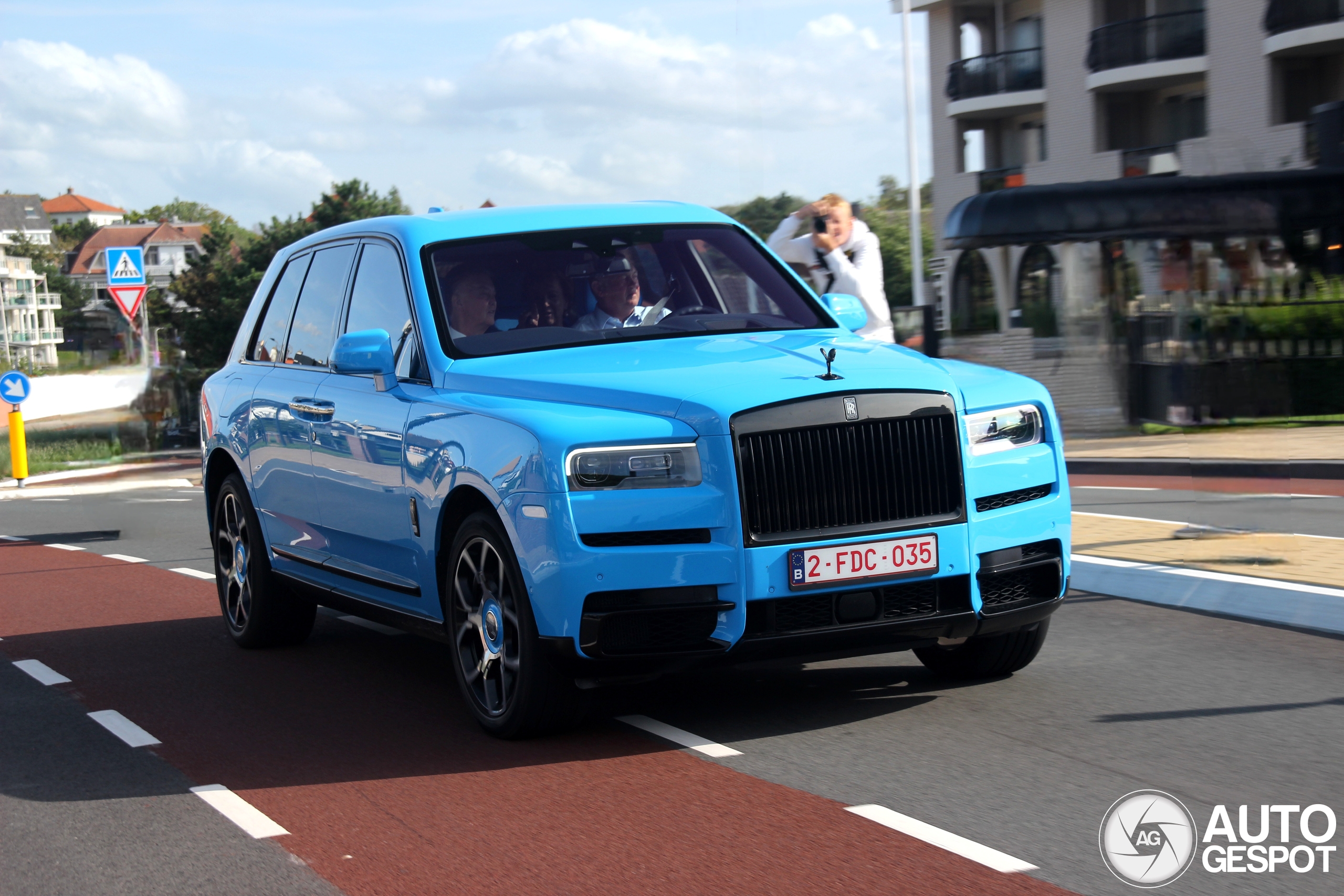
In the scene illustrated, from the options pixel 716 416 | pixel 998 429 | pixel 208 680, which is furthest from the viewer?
pixel 208 680

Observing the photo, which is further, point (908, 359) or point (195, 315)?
point (195, 315)

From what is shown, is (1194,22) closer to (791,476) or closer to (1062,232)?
(1062,232)

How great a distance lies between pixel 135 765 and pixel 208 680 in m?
1.71

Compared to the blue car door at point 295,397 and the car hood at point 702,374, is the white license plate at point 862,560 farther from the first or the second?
the blue car door at point 295,397

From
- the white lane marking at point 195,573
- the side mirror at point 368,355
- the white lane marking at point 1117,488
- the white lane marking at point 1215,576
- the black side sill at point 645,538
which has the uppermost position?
the side mirror at point 368,355

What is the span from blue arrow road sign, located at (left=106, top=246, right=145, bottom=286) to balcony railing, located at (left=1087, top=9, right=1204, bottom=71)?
875 inches

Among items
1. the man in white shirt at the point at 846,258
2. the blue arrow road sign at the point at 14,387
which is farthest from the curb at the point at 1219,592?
the blue arrow road sign at the point at 14,387

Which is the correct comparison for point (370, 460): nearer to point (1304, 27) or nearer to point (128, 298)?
point (128, 298)

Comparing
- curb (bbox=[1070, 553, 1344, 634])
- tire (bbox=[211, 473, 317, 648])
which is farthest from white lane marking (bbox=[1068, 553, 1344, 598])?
tire (bbox=[211, 473, 317, 648])

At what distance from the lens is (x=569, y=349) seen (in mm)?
6422

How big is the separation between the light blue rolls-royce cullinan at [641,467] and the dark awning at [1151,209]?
1828 centimetres

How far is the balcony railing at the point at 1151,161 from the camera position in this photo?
117 ft

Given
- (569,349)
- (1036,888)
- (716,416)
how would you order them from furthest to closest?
(569,349) → (716,416) → (1036,888)

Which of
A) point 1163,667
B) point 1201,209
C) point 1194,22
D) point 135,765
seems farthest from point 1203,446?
point 1194,22
